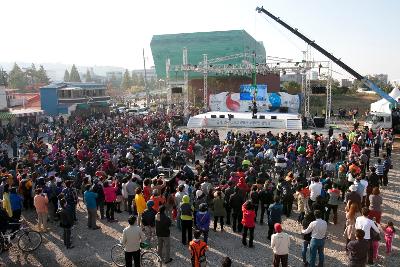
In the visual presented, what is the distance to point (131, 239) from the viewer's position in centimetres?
773

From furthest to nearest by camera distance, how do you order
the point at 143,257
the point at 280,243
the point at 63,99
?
1. the point at 63,99
2. the point at 143,257
3. the point at 280,243

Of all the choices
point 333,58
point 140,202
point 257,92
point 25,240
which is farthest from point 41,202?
point 257,92

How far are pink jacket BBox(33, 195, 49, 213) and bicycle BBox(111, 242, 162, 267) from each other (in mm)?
3003

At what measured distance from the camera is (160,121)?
3247 centimetres

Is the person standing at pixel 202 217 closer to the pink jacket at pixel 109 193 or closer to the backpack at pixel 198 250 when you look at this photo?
the backpack at pixel 198 250

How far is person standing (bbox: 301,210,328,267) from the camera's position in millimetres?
7929

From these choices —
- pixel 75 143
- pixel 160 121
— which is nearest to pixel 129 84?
pixel 160 121

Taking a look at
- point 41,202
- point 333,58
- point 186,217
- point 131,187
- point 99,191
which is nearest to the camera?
point 186,217

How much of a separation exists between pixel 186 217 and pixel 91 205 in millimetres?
3159

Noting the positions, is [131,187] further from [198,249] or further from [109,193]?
[198,249]

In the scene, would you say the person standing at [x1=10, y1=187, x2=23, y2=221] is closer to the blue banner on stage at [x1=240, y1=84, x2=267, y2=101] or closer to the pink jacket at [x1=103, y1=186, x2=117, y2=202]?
the pink jacket at [x1=103, y1=186, x2=117, y2=202]

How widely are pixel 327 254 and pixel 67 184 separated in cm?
755

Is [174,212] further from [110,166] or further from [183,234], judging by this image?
[110,166]

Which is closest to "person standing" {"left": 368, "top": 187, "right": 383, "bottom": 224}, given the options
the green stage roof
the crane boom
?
the crane boom
